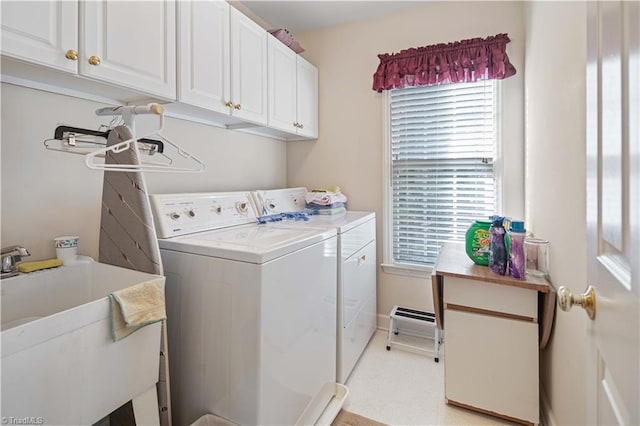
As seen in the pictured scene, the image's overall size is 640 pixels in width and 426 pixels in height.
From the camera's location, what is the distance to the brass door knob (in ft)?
2.22

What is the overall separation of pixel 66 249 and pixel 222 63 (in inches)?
48.5

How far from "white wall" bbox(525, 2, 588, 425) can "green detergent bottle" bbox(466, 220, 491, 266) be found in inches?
11.4

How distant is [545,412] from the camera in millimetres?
1662

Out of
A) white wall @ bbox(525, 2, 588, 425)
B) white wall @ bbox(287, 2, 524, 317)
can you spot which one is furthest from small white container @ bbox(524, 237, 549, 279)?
white wall @ bbox(287, 2, 524, 317)

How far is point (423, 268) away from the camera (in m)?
2.63

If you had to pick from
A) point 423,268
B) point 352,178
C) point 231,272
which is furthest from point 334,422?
point 352,178

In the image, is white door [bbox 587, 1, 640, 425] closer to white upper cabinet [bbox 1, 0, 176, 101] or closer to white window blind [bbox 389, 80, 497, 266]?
white upper cabinet [bbox 1, 0, 176, 101]

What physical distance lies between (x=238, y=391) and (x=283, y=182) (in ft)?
6.95

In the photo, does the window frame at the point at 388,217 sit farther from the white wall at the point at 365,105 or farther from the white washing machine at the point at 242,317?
the white washing machine at the point at 242,317

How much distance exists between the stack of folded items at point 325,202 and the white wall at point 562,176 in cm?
138

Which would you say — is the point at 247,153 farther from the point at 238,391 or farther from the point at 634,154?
the point at 634,154

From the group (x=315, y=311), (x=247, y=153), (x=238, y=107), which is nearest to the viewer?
(x=315, y=311)

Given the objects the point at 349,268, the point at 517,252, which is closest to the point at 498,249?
the point at 517,252

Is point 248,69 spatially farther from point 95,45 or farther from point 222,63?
point 95,45
